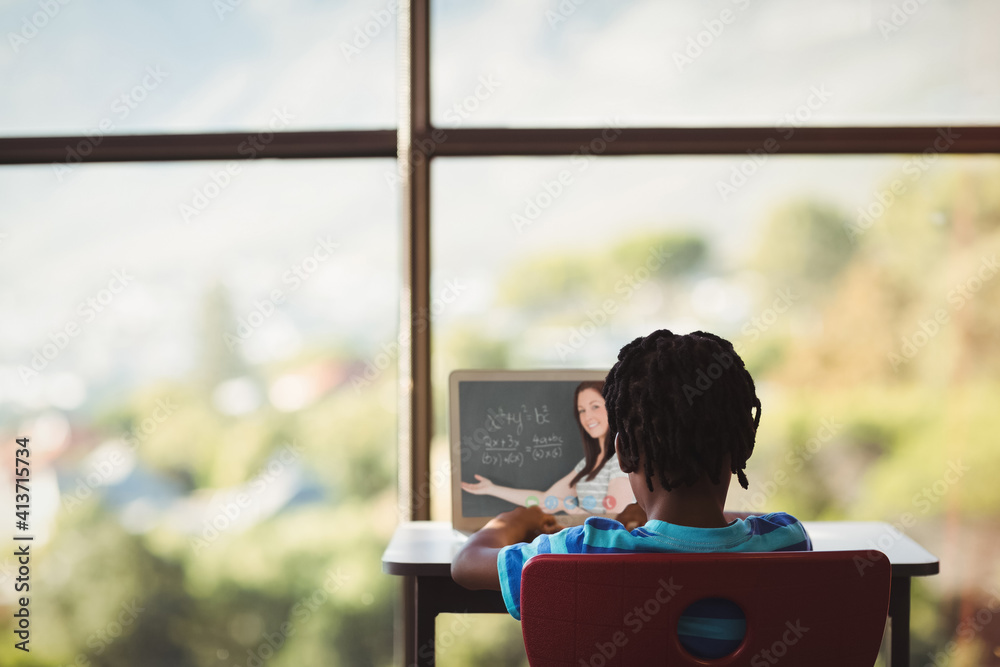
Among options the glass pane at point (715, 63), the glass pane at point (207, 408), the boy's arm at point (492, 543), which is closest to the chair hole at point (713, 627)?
the boy's arm at point (492, 543)

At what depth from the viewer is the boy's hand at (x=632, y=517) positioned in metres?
1.59

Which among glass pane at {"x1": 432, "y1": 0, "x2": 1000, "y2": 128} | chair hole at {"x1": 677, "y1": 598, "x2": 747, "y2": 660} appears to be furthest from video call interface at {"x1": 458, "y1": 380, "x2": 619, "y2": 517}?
glass pane at {"x1": 432, "y1": 0, "x2": 1000, "y2": 128}

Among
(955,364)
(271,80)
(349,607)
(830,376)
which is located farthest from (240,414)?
(955,364)

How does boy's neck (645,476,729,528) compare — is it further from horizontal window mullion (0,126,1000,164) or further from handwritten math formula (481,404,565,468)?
horizontal window mullion (0,126,1000,164)

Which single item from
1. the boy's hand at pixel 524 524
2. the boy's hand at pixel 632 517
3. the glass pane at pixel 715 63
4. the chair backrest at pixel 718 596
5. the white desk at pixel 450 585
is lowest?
the white desk at pixel 450 585

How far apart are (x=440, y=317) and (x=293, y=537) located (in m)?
0.77

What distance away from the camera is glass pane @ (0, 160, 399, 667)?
221 centimetres

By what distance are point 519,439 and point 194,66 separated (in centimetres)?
145

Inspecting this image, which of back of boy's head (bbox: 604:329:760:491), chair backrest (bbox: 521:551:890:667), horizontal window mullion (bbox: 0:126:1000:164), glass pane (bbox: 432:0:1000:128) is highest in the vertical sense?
glass pane (bbox: 432:0:1000:128)

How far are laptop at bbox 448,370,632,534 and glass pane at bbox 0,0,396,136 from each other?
918mm

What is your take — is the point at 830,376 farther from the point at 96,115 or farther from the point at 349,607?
the point at 96,115

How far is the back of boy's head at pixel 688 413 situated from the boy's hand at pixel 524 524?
0.37 m

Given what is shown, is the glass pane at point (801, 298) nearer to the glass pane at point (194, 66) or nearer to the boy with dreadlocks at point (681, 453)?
the glass pane at point (194, 66)

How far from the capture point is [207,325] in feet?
7.28
